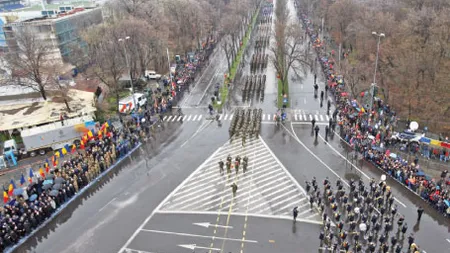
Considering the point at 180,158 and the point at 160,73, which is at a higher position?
the point at 160,73

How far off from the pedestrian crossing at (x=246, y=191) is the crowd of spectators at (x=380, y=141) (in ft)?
27.2

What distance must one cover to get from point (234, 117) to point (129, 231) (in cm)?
2022

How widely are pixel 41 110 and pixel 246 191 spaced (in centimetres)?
3138

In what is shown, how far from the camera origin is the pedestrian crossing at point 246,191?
87.0ft

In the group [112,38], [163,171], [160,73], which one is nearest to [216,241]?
[163,171]

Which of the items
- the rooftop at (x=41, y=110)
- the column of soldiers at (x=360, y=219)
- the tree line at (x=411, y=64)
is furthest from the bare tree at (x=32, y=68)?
the tree line at (x=411, y=64)

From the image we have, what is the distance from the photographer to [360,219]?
2438 cm

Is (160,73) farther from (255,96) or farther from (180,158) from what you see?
(180,158)

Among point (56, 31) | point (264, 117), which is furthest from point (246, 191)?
point (56, 31)

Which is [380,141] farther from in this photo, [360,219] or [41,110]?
[41,110]

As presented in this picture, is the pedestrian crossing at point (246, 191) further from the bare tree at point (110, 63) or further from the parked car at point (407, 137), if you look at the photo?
the bare tree at point (110, 63)

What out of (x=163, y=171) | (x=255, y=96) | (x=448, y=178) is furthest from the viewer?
(x=255, y=96)

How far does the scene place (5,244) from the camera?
78.2ft

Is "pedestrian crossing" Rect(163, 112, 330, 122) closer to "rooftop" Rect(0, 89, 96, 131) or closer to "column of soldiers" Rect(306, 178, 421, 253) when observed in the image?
"rooftop" Rect(0, 89, 96, 131)
